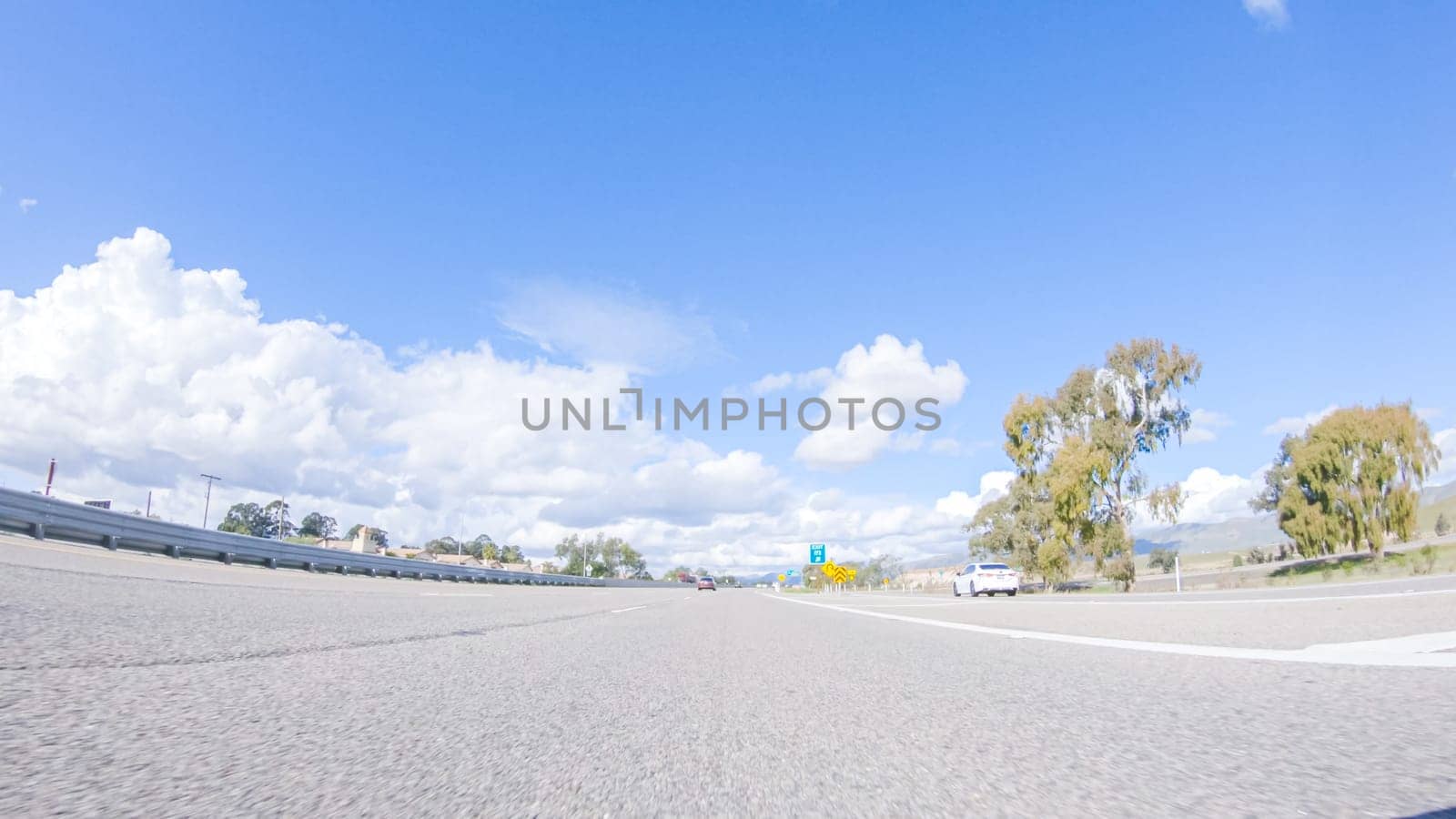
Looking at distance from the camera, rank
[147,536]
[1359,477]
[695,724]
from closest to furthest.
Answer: [695,724] → [147,536] → [1359,477]

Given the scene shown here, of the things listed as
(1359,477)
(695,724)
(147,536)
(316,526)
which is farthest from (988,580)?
(316,526)

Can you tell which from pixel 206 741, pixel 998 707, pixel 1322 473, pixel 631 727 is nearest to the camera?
pixel 206 741

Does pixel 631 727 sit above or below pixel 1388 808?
below

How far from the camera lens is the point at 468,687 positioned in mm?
3541

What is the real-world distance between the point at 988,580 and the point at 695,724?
2879 cm

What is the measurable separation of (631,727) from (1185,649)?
412 cm

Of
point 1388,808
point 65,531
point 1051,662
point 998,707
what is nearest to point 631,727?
point 998,707

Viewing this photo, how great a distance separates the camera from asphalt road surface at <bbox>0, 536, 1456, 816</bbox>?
182 centimetres

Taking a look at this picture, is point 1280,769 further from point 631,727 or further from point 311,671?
point 311,671

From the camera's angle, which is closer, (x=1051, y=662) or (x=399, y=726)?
(x=399, y=726)

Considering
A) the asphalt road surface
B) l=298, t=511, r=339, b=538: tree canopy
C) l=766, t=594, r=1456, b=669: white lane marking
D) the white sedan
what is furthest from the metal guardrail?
l=298, t=511, r=339, b=538: tree canopy

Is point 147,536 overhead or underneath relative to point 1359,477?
underneath

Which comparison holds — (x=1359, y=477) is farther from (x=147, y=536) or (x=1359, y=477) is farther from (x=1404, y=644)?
(x=147, y=536)

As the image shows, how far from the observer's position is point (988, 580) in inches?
1148
